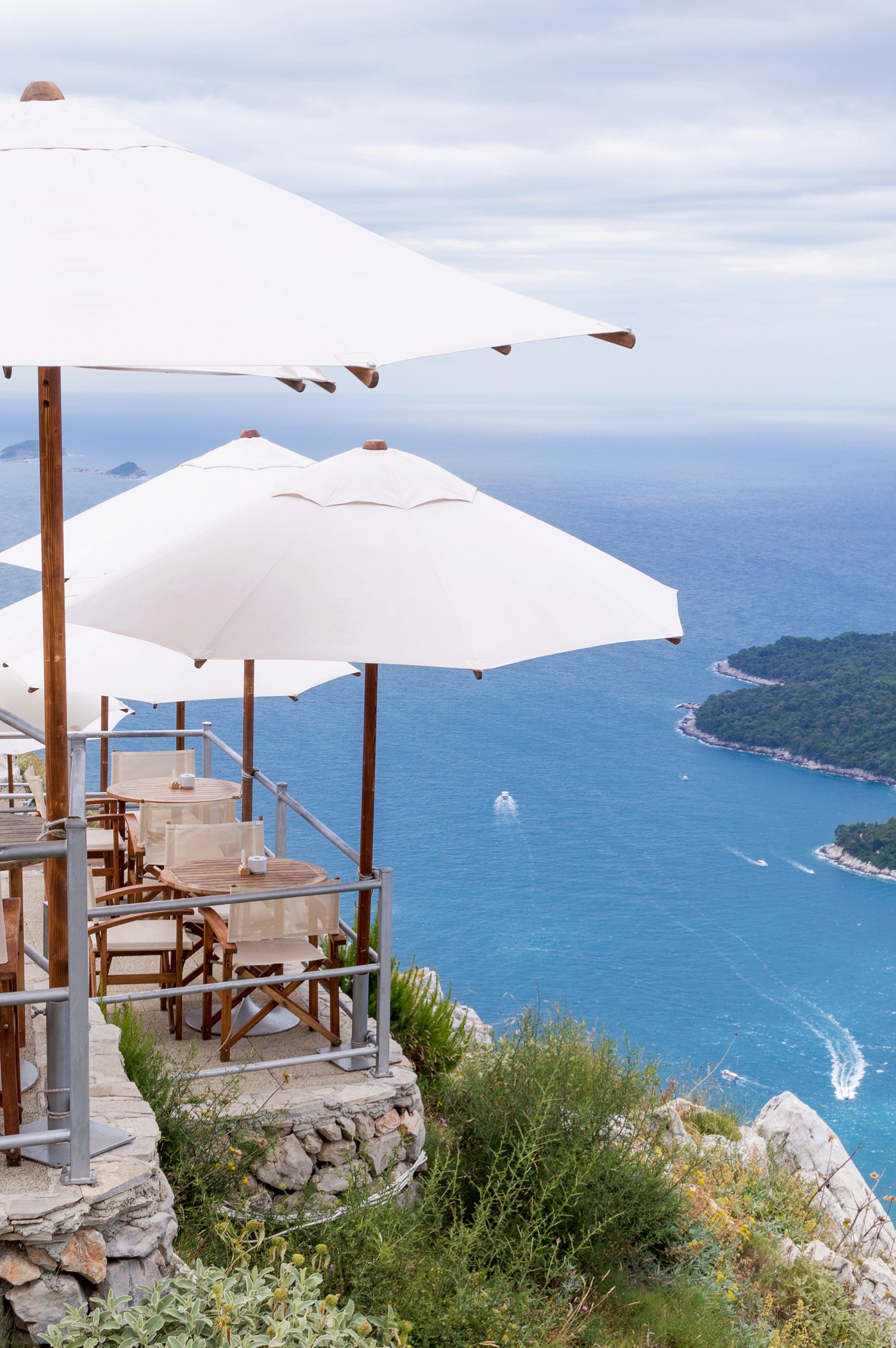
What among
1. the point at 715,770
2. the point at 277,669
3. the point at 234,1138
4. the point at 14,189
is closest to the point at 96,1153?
the point at 234,1138

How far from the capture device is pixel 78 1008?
2.74 m

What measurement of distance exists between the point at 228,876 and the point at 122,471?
114611 millimetres

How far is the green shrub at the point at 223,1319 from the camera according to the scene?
2594 millimetres

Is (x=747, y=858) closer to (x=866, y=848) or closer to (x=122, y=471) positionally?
(x=866, y=848)

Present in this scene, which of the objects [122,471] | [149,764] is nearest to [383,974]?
[149,764]

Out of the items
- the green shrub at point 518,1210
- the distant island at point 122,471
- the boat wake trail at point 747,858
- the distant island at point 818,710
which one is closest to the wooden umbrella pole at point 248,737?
the green shrub at point 518,1210

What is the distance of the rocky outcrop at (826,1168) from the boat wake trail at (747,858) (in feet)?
182

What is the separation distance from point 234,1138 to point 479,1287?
1.03 metres

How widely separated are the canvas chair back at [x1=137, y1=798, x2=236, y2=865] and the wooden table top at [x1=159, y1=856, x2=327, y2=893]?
0.65m

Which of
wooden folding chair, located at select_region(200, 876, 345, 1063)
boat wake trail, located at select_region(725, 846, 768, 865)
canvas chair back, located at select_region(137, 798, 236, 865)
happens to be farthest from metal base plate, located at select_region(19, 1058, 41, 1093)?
boat wake trail, located at select_region(725, 846, 768, 865)

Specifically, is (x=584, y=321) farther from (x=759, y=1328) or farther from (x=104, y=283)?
(x=759, y=1328)

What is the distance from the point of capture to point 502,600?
4.05 meters

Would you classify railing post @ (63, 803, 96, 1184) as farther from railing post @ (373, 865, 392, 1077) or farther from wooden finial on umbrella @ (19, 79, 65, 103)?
wooden finial on umbrella @ (19, 79, 65, 103)

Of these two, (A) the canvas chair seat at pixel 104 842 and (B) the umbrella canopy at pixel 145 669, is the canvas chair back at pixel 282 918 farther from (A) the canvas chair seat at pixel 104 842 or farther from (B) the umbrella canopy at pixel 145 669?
(A) the canvas chair seat at pixel 104 842
